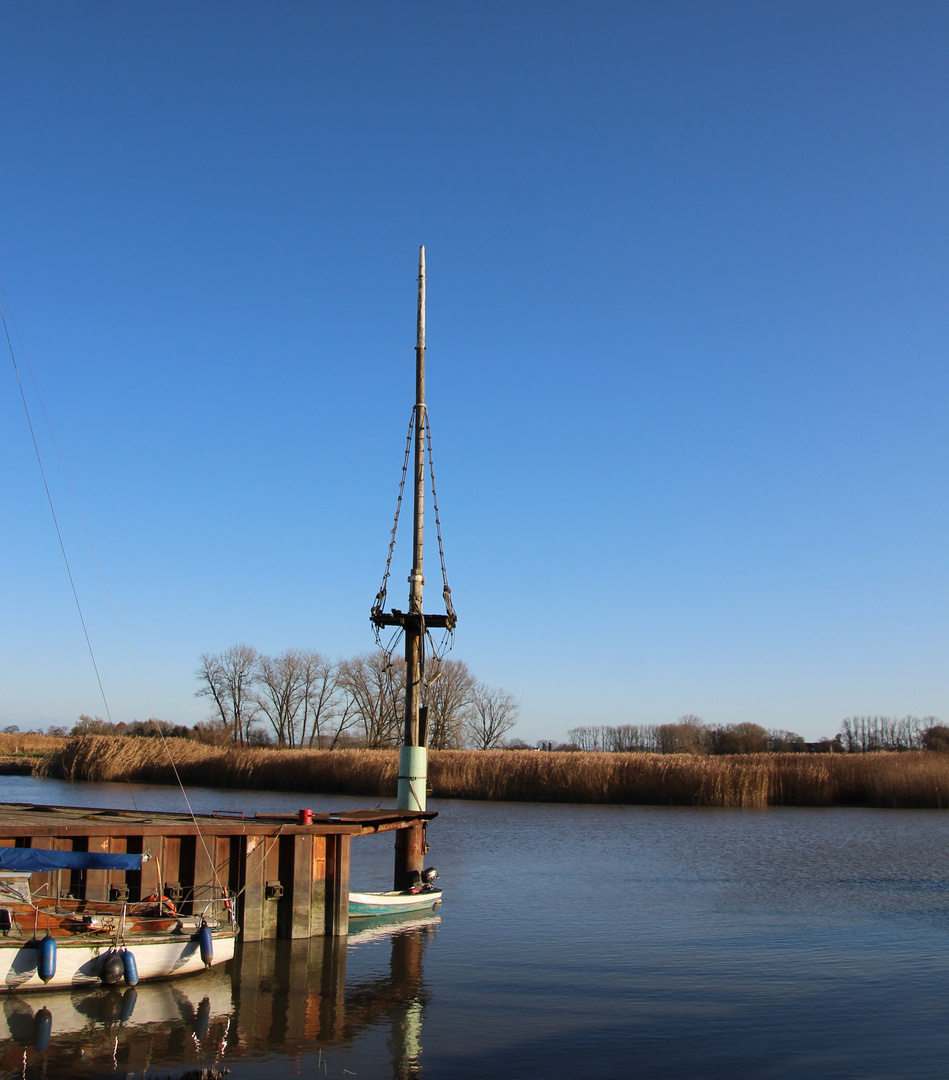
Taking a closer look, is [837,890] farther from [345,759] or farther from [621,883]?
[345,759]

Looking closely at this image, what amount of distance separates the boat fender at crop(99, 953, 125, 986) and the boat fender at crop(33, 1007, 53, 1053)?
0.81m

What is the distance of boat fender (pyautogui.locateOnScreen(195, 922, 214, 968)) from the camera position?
14.9m

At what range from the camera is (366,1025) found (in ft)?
45.0

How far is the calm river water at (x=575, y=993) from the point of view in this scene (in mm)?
12242

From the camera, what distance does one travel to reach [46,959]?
13305mm

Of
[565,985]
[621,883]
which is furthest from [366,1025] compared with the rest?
[621,883]

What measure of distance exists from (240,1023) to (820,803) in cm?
4240

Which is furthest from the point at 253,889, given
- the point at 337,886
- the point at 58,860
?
the point at 58,860

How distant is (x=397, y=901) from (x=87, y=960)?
25.3ft

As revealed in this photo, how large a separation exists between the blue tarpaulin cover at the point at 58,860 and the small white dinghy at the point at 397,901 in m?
5.54

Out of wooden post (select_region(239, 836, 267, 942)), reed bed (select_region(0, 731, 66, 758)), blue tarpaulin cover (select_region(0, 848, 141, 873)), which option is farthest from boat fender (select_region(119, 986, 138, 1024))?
reed bed (select_region(0, 731, 66, 758))

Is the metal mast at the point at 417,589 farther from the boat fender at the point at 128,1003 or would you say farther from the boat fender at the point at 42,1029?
the boat fender at the point at 42,1029

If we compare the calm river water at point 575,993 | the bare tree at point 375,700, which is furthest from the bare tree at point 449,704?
the calm river water at point 575,993

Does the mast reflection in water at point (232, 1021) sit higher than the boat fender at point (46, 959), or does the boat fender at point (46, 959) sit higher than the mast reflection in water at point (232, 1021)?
the boat fender at point (46, 959)
